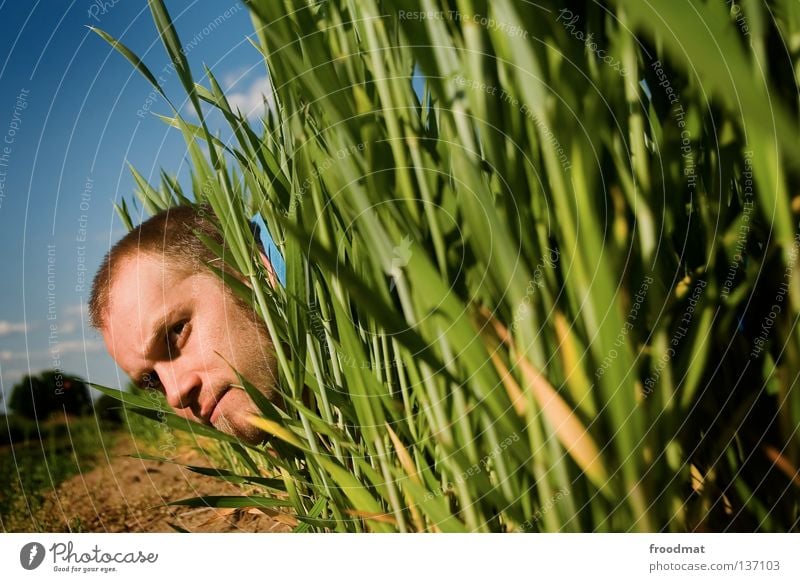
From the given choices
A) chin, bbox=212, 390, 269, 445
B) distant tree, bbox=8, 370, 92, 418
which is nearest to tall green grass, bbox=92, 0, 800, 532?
chin, bbox=212, 390, 269, 445

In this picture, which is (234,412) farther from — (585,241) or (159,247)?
(585,241)

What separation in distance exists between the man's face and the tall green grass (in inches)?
10.8

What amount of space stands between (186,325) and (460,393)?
335 millimetres

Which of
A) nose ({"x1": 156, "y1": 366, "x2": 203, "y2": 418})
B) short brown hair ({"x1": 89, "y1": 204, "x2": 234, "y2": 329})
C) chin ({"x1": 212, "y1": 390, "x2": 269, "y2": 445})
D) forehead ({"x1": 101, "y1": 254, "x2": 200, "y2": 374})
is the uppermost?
short brown hair ({"x1": 89, "y1": 204, "x2": 234, "y2": 329})

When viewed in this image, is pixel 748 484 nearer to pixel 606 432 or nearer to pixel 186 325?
→ pixel 606 432

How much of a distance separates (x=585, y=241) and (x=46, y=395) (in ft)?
1.75

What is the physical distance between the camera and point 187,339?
1.58 feet

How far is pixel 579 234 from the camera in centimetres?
18

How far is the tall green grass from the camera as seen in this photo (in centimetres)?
18

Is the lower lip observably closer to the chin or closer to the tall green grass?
the chin

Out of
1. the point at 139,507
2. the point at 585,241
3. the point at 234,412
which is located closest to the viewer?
the point at 585,241

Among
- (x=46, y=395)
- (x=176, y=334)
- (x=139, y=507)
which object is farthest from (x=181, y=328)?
(x=139, y=507)
